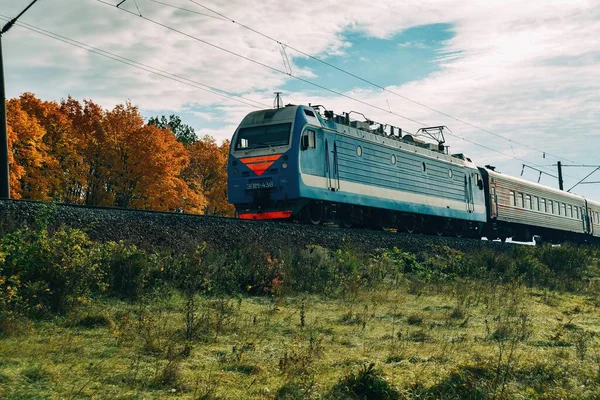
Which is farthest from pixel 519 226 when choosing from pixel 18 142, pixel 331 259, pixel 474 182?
pixel 18 142

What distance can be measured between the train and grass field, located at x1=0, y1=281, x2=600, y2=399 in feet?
19.5

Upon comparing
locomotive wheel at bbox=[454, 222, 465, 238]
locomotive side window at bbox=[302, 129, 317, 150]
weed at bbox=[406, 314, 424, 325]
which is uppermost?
locomotive side window at bbox=[302, 129, 317, 150]

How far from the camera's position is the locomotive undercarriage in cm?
2003

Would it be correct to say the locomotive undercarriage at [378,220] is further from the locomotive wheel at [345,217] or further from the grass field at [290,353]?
the grass field at [290,353]

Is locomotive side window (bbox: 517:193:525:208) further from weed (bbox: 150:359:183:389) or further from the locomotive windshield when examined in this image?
weed (bbox: 150:359:183:389)

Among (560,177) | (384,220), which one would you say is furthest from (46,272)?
(560,177)

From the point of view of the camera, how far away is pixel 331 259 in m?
16.5

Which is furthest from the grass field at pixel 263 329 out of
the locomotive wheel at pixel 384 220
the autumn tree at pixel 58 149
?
the autumn tree at pixel 58 149

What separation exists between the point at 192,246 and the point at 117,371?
683 cm

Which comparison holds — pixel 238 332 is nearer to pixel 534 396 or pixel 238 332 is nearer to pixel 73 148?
pixel 534 396

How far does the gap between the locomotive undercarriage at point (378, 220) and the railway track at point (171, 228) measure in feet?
3.79

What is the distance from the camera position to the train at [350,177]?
18750 millimetres

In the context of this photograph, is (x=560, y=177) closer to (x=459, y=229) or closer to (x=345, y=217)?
(x=459, y=229)

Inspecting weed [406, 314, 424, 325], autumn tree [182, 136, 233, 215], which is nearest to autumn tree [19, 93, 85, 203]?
autumn tree [182, 136, 233, 215]
